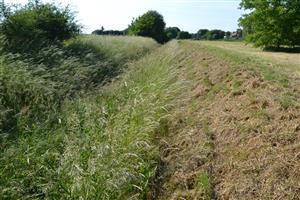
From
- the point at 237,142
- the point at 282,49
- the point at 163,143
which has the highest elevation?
the point at 237,142

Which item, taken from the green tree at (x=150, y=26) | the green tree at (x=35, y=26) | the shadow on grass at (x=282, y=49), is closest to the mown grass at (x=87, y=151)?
the green tree at (x=35, y=26)

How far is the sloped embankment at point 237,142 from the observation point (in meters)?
4.78


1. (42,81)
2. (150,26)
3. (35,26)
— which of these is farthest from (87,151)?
(150,26)

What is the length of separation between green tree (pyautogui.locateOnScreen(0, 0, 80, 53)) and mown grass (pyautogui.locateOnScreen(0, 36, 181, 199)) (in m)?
3.89

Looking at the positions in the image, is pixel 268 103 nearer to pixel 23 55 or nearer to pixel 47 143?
pixel 47 143

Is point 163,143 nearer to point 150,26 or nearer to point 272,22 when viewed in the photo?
point 272,22

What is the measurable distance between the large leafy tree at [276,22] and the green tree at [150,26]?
23425mm

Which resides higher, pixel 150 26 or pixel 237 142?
pixel 237 142

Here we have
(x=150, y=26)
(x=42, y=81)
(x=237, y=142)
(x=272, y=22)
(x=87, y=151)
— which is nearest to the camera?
(x=237, y=142)

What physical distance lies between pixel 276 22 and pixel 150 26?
2599 cm

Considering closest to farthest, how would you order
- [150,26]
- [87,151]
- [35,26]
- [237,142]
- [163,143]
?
[237,142] < [87,151] < [163,143] < [35,26] < [150,26]

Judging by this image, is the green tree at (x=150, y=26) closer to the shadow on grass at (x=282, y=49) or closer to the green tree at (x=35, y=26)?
the shadow on grass at (x=282, y=49)

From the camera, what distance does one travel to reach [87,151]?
6035 mm

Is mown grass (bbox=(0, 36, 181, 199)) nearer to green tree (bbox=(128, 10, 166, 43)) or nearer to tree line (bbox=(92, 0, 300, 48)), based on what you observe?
tree line (bbox=(92, 0, 300, 48))
